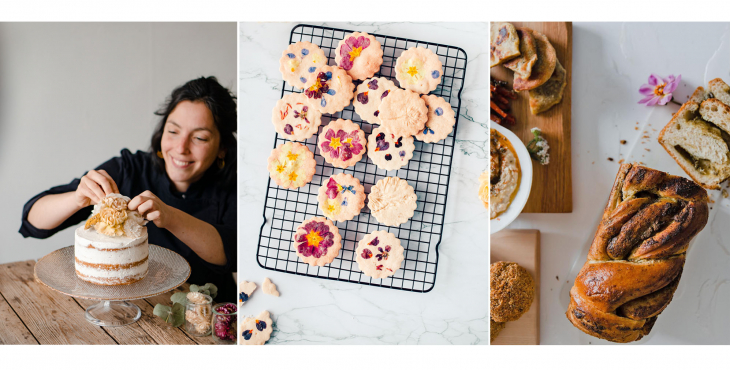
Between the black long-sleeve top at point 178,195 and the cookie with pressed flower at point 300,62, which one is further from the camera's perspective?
the black long-sleeve top at point 178,195

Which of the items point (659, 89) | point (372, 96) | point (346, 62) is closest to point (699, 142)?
point (659, 89)

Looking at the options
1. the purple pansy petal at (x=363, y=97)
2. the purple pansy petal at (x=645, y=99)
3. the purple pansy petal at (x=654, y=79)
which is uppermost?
the purple pansy petal at (x=654, y=79)

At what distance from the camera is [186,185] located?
1892mm

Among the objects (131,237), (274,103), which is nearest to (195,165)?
(131,237)

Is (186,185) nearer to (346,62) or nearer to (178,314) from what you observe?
(178,314)

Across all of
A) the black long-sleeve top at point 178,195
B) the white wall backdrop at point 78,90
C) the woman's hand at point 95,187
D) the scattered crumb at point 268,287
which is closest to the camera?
the scattered crumb at point 268,287

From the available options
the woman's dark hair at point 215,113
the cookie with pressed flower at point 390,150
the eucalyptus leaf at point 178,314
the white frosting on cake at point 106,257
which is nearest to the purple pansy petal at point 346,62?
the cookie with pressed flower at point 390,150

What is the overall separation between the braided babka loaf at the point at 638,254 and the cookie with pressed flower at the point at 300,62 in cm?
108

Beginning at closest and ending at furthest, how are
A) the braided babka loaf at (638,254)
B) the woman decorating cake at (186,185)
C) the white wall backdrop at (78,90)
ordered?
the braided babka loaf at (638,254) → the woman decorating cake at (186,185) → the white wall backdrop at (78,90)

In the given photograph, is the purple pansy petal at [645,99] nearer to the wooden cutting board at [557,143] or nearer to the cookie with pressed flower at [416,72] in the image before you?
the wooden cutting board at [557,143]

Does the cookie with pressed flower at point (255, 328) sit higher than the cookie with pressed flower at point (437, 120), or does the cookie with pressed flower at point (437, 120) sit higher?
the cookie with pressed flower at point (437, 120)

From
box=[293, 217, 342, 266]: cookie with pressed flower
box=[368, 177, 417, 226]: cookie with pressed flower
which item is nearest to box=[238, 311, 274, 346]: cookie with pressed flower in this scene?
box=[293, 217, 342, 266]: cookie with pressed flower

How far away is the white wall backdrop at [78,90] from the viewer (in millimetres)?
1741

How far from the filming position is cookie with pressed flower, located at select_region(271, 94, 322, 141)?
1.35 m
